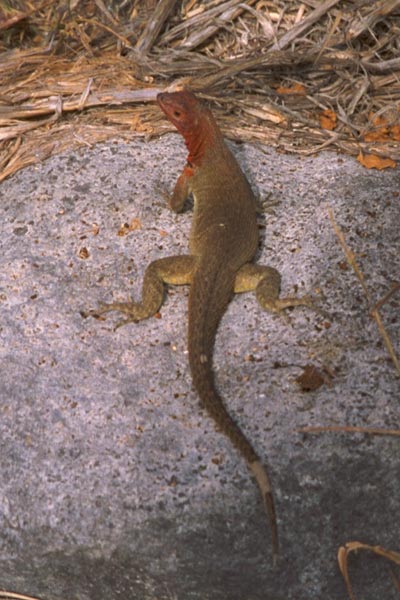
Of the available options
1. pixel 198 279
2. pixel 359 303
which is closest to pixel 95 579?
pixel 198 279

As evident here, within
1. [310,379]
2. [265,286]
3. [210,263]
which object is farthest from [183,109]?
[310,379]

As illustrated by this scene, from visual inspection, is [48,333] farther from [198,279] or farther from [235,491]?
[235,491]

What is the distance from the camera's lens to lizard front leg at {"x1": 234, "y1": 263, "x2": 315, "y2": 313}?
3.68 m

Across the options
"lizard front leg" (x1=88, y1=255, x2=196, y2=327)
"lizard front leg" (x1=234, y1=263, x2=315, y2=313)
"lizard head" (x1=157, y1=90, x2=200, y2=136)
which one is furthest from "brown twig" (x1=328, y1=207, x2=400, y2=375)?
"lizard head" (x1=157, y1=90, x2=200, y2=136)

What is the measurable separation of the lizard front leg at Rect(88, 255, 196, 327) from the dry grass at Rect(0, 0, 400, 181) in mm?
1410

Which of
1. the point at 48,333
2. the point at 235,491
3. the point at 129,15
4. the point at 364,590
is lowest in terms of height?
the point at 364,590

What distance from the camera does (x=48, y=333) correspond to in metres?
3.74

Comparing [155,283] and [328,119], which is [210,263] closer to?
[155,283]

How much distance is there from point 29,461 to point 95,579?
616mm

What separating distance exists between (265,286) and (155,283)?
0.60 meters

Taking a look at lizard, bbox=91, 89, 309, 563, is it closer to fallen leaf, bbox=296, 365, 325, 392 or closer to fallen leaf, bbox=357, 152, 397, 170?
fallen leaf, bbox=296, 365, 325, 392

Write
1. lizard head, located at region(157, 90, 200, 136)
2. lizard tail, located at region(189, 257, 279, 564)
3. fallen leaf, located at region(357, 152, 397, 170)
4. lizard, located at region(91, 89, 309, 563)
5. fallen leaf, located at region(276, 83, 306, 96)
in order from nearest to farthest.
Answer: lizard tail, located at region(189, 257, 279, 564)
lizard, located at region(91, 89, 309, 563)
lizard head, located at region(157, 90, 200, 136)
fallen leaf, located at region(357, 152, 397, 170)
fallen leaf, located at region(276, 83, 306, 96)

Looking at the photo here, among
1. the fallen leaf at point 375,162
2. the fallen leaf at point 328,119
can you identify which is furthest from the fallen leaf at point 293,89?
the fallen leaf at point 375,162

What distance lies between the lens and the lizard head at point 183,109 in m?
4.27
